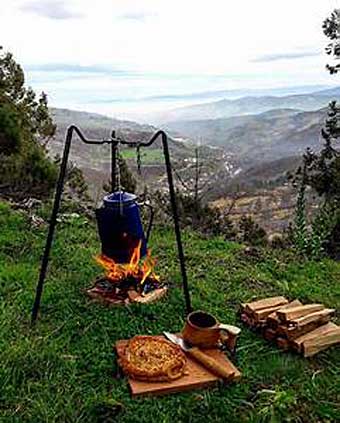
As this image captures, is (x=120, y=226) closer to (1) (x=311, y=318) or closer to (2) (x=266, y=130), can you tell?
(1) (x=311, y=318)

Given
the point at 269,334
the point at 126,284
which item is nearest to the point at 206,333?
the point at 269,334

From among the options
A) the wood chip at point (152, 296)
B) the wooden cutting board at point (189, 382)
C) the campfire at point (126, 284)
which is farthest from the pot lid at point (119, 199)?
the wooden cutting board at point (189, 382)

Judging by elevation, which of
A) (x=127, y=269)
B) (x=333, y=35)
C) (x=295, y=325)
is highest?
(x=333, y=35)

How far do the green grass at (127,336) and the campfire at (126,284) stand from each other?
0.33 feet

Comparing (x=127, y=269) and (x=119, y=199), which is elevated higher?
(x=119, y=199)

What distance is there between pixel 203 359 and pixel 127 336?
0.54 m

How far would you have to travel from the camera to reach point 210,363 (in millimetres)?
2732

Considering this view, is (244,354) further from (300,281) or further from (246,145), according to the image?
(246,145)

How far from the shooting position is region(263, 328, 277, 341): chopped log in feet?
10.3

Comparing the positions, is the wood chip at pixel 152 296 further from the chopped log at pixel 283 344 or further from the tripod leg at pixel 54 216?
the chopped log at pixel 283 344

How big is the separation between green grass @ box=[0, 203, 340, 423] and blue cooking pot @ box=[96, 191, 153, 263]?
38 centimetres

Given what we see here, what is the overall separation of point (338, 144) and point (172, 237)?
581 cm

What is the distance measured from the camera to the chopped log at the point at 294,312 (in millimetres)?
3104

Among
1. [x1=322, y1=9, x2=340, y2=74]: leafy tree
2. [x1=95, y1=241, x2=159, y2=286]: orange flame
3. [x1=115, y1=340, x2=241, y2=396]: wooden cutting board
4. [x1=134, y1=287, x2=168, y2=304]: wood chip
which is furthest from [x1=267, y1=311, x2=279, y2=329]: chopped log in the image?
[x1=322, y1=9, x2=340, y2=74]: leafy tree
